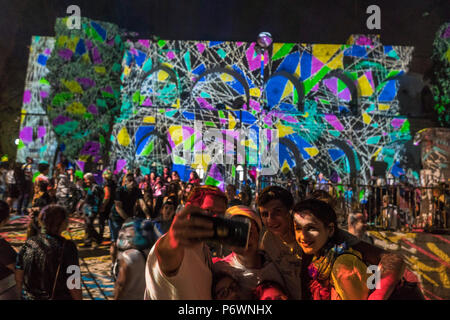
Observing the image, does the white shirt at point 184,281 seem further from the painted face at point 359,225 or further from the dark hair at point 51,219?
the painted face at point 359,225

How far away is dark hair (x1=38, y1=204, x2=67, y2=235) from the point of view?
2.93 m

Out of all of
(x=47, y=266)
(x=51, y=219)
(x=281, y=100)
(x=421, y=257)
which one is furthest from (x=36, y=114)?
(x=421, y=257)

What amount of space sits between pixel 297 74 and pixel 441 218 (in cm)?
1433

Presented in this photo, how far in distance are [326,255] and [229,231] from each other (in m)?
0.88

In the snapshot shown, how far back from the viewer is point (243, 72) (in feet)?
68.7

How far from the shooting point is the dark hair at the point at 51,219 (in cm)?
293

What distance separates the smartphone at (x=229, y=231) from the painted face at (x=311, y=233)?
0.76 metres

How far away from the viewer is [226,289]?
1.37 meters

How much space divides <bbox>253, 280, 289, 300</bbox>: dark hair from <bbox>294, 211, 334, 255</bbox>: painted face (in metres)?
0.42

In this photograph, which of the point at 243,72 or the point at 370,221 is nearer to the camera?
the point at 370,221

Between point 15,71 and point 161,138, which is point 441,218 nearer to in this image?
point 161,138
